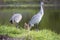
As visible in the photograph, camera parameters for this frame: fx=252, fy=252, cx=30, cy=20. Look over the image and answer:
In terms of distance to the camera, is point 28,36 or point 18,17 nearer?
point 28,36

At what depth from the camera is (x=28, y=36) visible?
3.72 meters

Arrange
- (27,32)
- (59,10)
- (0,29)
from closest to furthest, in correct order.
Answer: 1. (27,32)
2. (0,29)
3. (59,10)

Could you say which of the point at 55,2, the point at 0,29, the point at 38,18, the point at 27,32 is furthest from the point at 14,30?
the point at 55,2

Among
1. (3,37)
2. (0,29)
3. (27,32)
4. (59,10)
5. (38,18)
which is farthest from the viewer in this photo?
(59,10)

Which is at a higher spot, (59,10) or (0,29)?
(0,29)

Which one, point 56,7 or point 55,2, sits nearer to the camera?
point 56,7

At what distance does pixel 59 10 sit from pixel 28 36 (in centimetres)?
615

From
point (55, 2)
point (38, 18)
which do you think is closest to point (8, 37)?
point (38, 18)

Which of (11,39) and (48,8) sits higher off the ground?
(11,39)

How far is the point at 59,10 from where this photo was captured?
9.73 meters

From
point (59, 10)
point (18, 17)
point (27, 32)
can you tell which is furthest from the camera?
point (59, 10)

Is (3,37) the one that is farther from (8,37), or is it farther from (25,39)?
(25,39)

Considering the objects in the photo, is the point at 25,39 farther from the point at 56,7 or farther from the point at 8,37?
the point at 56,7

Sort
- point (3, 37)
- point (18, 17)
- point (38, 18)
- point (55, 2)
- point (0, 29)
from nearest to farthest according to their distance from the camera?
Answer: 1. point (3, 37)
2. point (0, 29)
3. point (38, 18)
4. point (18, 17)
5. point (55, 2)
